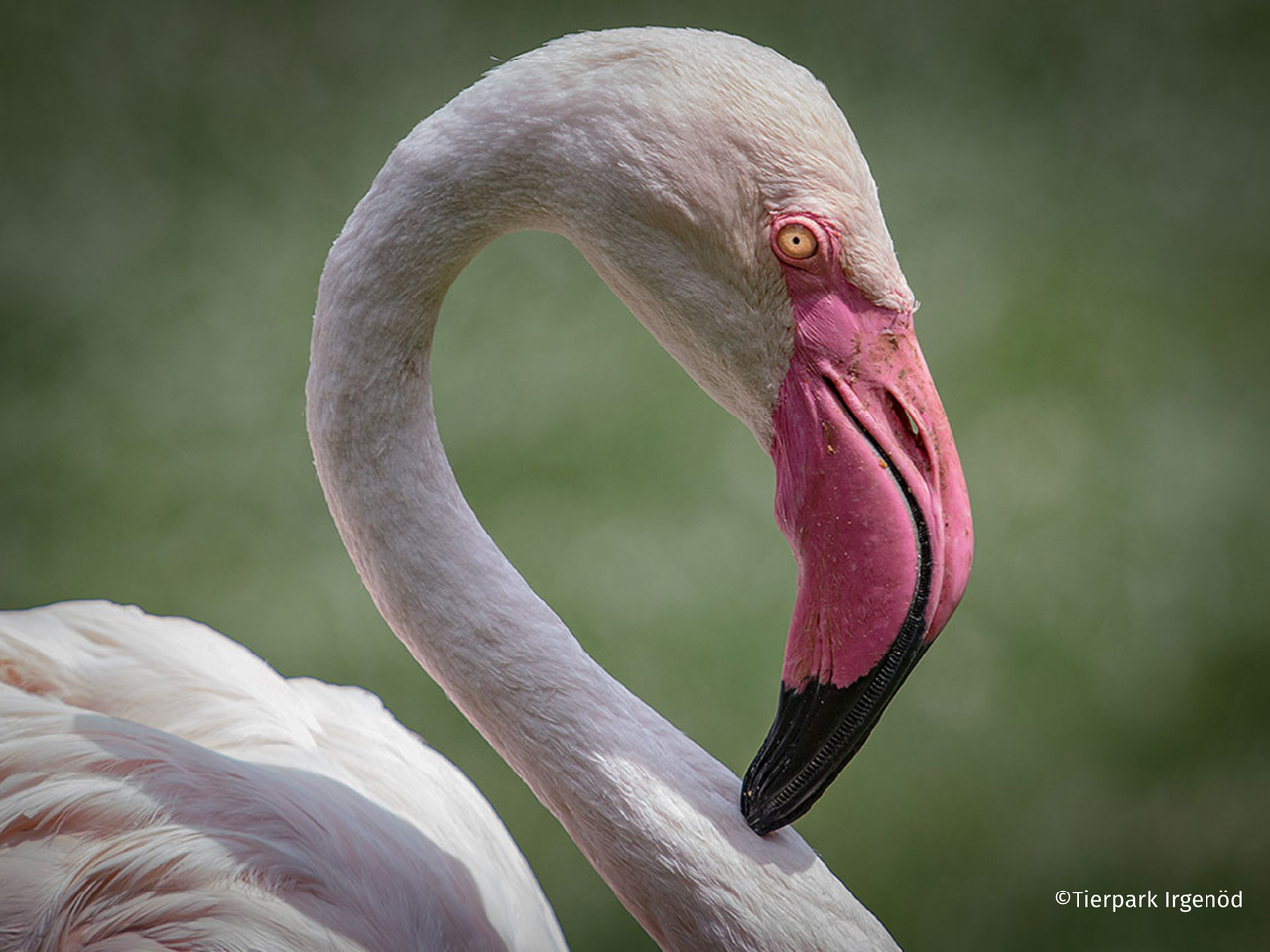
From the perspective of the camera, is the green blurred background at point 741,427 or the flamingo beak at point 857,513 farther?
the green blurred background at point 741,427

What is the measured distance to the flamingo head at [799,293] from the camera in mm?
952

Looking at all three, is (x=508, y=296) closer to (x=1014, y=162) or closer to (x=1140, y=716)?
(x=1014, y=162)

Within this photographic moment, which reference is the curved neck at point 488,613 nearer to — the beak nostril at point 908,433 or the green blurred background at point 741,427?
the beak nostril at point 908,433

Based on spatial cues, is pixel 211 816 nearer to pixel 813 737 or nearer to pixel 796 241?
pixel 813 737

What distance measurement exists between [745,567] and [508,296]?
3.40 ft

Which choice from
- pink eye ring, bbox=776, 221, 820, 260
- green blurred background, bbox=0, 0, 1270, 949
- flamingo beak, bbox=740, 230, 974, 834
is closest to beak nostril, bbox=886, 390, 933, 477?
flamingo beak, bbox=740, 230, 974, 834

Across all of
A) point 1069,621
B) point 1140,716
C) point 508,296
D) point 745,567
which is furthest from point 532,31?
point 1140,716

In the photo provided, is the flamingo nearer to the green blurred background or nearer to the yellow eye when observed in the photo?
the yellow eye

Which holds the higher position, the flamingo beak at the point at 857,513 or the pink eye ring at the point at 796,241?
the pink eye ring at the point at 796,241

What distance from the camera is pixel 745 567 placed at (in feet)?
8.73

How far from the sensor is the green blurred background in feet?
7.21

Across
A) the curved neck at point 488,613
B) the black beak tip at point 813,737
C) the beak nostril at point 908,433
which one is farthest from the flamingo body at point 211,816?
the beak nostril at point 908,433

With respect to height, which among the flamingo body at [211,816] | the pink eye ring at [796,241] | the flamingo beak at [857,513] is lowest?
the flamingo body at [211,816]

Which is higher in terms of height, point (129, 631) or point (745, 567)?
point (129, 631)
